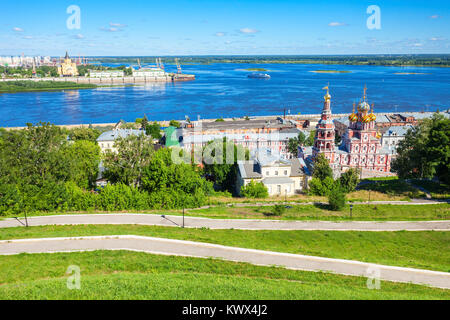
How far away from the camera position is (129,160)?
79.6ft

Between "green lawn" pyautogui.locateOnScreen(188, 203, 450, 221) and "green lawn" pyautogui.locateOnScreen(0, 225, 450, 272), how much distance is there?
7.83ft

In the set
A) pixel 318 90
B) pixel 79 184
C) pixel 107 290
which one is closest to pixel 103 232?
pixel 107 290

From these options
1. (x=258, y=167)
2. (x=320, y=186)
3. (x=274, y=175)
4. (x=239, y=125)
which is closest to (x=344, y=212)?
(x=320, y=186)

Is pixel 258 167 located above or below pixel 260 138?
below

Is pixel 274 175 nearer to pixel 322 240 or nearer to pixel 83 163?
pixel 322 240

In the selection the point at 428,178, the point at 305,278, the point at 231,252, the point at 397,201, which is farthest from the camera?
the point at 428,178

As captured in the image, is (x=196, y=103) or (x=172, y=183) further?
(x=196, y=103)

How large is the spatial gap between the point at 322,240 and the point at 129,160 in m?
14.1

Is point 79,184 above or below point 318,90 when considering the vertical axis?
below

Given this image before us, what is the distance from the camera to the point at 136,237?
14766mm

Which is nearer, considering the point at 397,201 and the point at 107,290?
the point at 107,290

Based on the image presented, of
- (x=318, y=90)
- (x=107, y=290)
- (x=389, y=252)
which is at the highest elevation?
(x=318, y=90)
